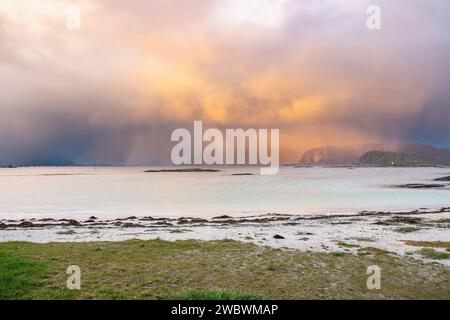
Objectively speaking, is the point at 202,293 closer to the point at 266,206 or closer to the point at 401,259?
the point at 401,259

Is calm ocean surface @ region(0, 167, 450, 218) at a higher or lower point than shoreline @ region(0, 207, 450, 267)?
lower

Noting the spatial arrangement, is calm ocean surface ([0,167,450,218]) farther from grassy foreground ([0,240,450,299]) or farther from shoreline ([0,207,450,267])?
grassy foreground ([0,240,450,299])

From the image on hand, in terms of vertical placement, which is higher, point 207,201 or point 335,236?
point 335,236

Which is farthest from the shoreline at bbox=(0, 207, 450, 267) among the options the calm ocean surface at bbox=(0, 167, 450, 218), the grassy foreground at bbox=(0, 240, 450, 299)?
the calm ocean surface at bbox=(0, 167, 450, 218)

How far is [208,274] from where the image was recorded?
1262 centimetres

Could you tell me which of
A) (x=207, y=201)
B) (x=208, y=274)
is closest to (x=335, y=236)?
(x=208, y=274)

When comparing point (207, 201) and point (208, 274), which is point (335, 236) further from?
point (207, 201)

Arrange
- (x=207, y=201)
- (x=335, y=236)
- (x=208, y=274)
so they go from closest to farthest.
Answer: (x=208, y=274) < (x=335, y=236) < (x=207, y=201)

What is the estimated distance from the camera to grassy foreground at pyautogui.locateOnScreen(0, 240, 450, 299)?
33.2 feet

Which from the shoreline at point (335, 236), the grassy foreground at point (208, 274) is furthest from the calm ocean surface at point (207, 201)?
the grassy foreground at point (208, 274)

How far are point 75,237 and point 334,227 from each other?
21997 mm

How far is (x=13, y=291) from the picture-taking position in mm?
9805
